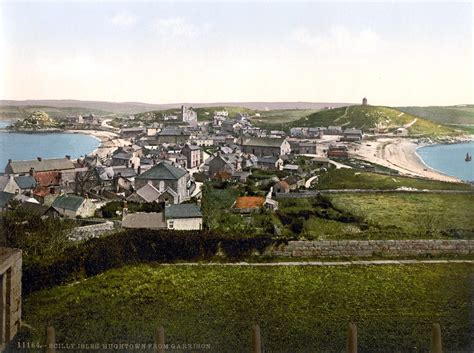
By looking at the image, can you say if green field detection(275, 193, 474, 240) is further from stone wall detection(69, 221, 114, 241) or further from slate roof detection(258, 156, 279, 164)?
slate roof detection(258, 156, 279, 164)

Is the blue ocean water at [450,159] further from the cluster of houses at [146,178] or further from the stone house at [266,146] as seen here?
the stone house at [266,146]

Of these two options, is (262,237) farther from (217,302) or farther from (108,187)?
(108,187)

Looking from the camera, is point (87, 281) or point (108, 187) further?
point (108, 187)

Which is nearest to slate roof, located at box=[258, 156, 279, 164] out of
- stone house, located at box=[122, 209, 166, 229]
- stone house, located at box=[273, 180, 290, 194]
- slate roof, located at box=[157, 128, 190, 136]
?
stone house, located at box=[273, 180, 290, 194]

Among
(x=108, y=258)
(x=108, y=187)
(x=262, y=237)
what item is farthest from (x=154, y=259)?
(x=108, y=187)

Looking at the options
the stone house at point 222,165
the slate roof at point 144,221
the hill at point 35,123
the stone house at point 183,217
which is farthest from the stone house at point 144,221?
the stone house at point 222,165

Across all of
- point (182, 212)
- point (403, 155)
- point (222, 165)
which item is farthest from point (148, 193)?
point (403, 155)

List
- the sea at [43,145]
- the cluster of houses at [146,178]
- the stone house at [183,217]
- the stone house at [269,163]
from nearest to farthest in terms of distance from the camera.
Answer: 1. the stone house at [183,217]
2. the cluster of houses at [146,178]
3. the sea at [43,145]
4. the stone house at [269,163]
